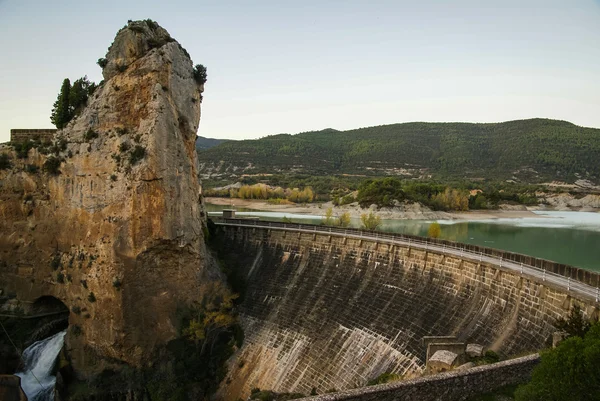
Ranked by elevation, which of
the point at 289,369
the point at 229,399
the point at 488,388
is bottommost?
the point at 229,399

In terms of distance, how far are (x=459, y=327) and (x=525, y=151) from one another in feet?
496

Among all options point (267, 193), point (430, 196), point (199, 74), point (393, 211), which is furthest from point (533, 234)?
point (267, 193)

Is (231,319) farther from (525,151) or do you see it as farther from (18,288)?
(525,151)

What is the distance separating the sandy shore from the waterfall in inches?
2201

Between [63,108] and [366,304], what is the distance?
2533cm

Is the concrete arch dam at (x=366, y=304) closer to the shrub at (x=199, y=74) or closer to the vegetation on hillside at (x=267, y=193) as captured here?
the shrub at (x=199, y=74)

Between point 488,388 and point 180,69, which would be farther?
point 180,69

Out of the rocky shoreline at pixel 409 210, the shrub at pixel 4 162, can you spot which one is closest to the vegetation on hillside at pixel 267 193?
the rocky shoreline at pixel 409 210

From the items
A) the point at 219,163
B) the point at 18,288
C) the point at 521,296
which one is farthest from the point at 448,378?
the point at 219,163

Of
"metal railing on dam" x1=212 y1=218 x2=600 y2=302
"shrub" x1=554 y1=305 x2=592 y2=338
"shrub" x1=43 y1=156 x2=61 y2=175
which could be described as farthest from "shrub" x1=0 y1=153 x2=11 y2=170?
"shrub" x1=554 y1=305 x2=592 y2=338

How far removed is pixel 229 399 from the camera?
26297 millimetres

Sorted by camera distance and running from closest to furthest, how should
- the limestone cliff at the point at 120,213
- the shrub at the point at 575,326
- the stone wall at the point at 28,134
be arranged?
the shrub at the point at 575,326, the limestone cliff at the point at 120,213, the stone wall at the point at 28,134

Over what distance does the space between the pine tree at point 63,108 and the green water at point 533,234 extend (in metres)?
41.1

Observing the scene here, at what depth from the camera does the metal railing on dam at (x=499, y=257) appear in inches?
700
